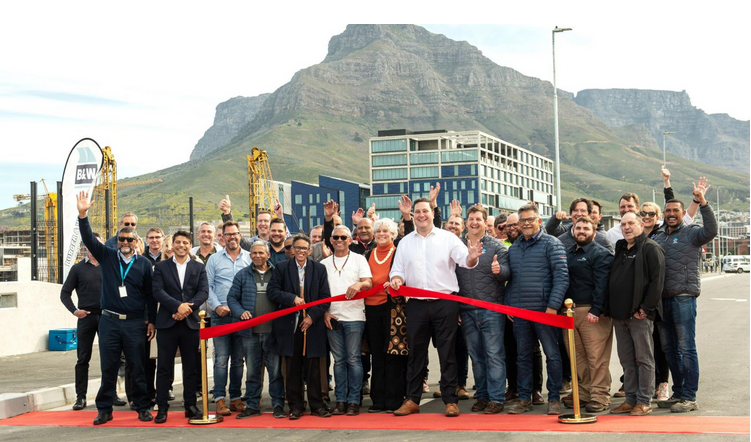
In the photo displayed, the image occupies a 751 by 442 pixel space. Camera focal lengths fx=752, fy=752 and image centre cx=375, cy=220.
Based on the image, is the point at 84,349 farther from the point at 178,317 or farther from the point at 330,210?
the point at 330,210

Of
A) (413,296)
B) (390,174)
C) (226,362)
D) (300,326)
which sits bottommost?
(226,362)

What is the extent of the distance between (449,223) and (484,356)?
171 cm

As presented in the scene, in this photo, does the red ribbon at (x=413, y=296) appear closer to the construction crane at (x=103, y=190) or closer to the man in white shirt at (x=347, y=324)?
the man in white shirt at (x=347, y=324)

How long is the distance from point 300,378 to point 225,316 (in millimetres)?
1204

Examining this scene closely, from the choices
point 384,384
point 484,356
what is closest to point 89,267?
point 384,384

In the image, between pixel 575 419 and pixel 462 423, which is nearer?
pixel 575 419

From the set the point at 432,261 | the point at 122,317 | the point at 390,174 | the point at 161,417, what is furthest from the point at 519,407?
the point at 390,174

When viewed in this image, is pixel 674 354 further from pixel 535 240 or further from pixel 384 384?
pixel 384 384

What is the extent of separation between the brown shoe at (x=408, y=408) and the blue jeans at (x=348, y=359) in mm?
551

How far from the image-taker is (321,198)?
145m

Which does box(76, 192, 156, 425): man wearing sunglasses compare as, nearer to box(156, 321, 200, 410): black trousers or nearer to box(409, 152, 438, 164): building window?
box(156, 321, 200, 410): black trousers

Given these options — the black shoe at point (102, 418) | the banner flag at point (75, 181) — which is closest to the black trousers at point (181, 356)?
the black shoe at point (102, 418)

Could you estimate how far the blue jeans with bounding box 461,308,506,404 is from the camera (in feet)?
27.0

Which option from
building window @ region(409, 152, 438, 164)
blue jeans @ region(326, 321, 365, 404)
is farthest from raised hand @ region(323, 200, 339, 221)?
building window @ region(409, 152, 438, 164)
